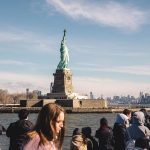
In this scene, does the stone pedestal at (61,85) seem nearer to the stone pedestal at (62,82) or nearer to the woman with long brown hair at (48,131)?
the stone pedestal at (62,82)

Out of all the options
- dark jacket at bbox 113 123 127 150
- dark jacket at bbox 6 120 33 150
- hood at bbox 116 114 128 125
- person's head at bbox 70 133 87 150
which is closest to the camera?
dark jacket at bbox 6 120 33 150

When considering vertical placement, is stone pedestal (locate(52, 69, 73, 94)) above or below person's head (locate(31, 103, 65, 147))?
above

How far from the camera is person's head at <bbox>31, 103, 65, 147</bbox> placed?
357 cm

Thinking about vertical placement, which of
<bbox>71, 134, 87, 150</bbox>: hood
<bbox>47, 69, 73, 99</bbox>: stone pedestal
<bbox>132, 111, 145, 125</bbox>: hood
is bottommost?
<bbox>71, 134, 87, 150</bbox>: hood

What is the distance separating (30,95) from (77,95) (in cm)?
3628

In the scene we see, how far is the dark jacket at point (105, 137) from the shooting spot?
8656 millimetres

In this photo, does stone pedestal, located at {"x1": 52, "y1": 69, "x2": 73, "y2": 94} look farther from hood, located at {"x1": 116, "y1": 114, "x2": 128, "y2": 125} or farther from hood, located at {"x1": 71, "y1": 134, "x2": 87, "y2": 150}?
hood, located at {"x1": 71, "y1": 134, "x2": 87, "y2": 150}

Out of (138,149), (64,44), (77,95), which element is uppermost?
(64,44)

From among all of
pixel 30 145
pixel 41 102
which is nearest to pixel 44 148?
pixel 30 145

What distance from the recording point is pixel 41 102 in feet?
226

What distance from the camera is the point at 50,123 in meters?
3.58

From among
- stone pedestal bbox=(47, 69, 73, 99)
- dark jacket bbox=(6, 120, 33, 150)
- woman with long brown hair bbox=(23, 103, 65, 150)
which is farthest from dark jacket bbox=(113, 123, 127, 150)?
stone pedestal bbox=(47, 69, 73, 99)

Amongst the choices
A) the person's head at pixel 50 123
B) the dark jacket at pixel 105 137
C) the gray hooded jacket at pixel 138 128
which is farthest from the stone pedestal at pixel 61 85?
the person's head at pixel 50 123

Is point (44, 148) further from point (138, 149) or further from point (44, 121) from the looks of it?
point (138, 149)
